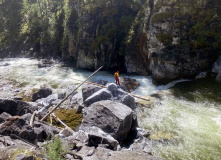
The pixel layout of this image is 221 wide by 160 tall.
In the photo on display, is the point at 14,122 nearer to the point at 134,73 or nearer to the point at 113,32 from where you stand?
the point at 134,73

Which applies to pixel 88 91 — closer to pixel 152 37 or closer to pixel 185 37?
pixel 152 37

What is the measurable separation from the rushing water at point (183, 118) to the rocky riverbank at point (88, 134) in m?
1.15

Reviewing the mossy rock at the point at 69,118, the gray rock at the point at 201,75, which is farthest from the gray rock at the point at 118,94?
the gray rock at the point at 201,75

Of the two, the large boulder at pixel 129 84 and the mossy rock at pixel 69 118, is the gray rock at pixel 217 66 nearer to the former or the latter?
the large boulder at pixel 129 84

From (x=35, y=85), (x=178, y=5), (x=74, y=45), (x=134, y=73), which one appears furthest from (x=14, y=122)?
(x=74, y=45)

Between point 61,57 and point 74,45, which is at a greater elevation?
point 74,45

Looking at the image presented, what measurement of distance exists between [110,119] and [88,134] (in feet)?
5.94

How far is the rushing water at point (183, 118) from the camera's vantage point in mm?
8875

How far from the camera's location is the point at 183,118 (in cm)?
1171

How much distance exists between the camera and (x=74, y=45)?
30031 mm

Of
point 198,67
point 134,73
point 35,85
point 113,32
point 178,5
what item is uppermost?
point 178,5

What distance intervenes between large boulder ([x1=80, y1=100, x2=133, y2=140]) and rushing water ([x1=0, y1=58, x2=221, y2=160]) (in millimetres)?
1743

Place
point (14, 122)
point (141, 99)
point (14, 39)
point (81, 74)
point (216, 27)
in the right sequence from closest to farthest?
point (14, 122), point (141, 99), point (216, 27), point (81, 74), point (14, 39)

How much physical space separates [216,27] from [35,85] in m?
20.1
